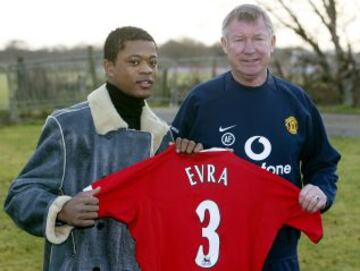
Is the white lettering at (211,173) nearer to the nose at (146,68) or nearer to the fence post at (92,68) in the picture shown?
the nose at (146,68)

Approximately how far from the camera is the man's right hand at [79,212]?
10.2 feet

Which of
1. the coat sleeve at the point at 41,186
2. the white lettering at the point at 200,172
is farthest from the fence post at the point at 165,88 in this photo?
the coat sleeve at the point at 41,186

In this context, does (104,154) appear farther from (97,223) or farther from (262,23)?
(262,23)

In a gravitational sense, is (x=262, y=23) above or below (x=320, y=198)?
above

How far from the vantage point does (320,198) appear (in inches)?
141

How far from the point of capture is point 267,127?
143 inches

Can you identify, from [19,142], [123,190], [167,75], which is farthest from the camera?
[167,75]

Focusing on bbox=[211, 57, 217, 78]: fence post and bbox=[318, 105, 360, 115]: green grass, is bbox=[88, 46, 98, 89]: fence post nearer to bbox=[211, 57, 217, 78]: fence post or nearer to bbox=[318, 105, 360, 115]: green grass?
bbox=[211, 57, 217, 78]: fence post

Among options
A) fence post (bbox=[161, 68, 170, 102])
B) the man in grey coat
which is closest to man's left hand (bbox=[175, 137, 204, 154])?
the man in grey coat

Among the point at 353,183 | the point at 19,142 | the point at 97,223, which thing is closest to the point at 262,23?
the point at 97,223

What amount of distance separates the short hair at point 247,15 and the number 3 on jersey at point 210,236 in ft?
2.87

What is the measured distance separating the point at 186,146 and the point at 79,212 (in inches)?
24.4

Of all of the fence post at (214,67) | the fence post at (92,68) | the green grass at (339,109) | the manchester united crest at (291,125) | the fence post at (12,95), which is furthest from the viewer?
the fence post at (214,67)

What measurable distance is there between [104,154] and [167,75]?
22.8 m
